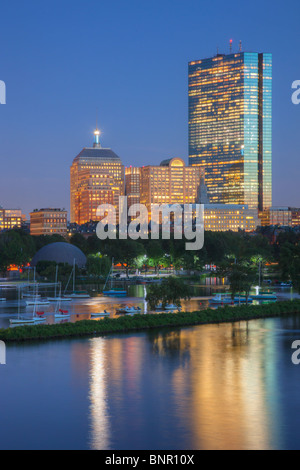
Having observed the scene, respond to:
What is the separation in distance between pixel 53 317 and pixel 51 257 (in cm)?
8574

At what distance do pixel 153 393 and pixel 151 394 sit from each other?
0.25 m

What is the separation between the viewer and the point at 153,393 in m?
39.0

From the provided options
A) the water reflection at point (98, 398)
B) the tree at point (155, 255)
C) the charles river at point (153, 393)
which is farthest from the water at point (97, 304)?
the tree at point (155, 255)

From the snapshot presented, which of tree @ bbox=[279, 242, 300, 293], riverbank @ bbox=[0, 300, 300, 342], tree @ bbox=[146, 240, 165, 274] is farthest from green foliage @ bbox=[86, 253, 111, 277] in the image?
riverbank @ bbox=[0, 300, 300, 342]

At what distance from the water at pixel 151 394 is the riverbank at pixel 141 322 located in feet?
8.58

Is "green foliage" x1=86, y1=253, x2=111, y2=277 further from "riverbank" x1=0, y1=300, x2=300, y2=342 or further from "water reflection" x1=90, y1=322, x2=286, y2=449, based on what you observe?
"water reflection" x1=90, y1=322, x2=286, y2=449

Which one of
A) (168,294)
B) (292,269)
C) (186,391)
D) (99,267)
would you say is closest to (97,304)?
(168,294)

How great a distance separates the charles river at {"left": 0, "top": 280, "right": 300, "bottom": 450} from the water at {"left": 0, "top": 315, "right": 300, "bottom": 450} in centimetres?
5

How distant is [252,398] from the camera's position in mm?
37781

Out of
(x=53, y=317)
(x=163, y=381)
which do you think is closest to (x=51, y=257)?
(x=53, y=317)

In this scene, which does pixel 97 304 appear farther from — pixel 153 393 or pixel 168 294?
pixel 153 393

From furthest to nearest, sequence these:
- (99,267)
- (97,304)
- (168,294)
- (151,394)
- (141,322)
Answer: (99,267)
(97,304)
(168,294)
(141,322)
(151,394)

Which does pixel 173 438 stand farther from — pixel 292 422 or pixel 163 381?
pixel 163 381

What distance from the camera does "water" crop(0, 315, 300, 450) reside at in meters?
31.0
